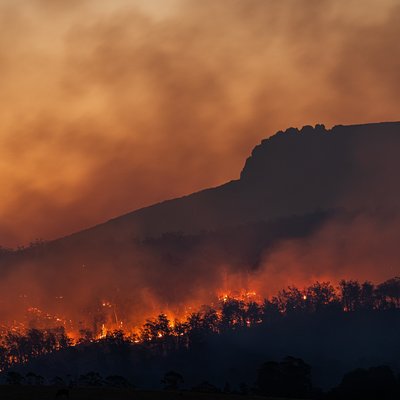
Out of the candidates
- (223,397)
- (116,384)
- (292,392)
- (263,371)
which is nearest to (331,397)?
(292,392)

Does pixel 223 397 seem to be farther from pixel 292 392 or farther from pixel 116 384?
pixel 116 384

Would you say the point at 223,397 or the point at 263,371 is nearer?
the point at 223,397

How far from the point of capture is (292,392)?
16788 centimetres

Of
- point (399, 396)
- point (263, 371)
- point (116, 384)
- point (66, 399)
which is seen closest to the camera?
point (66, 399)

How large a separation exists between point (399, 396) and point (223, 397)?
56279 millimetres

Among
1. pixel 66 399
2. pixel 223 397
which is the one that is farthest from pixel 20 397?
pixel 223 397

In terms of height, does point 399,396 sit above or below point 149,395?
below

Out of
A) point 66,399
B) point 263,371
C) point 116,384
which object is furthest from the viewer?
point 116,384

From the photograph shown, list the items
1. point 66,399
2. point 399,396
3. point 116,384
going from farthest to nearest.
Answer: point 116,384 < point 399,396 < point 66,399

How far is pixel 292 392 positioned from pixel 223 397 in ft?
174

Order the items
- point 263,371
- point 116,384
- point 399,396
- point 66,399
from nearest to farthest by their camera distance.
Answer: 1. point 66,399
2. point 399,396
3. point 263,371
4. point 116,384

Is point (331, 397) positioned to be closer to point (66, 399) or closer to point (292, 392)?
point (292, 392)

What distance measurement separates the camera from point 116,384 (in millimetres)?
199750

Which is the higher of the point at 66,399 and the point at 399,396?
the point at 66,399
